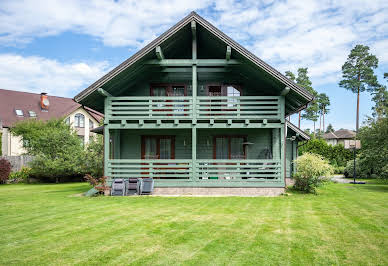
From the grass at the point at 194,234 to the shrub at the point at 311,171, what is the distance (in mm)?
2801

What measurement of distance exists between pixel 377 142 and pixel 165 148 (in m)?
12.9

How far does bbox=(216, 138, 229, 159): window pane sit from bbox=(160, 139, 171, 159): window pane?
257 cm

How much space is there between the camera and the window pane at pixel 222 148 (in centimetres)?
1628

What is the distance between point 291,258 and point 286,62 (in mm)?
47012

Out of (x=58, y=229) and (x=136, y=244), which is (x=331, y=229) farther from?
(x=58, y=229)

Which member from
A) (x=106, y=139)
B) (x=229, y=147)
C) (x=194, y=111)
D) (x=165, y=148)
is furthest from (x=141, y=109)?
(x=229, y=147)

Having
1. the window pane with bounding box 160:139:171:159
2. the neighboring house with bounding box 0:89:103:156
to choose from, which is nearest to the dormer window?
the neighboring house with bounding box 0:89:103:156

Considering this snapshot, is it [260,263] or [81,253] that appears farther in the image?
[81,253]

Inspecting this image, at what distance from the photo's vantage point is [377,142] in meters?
18.6

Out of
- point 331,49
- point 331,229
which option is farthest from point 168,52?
point 331,49

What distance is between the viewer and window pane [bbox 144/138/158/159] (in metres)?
16.3

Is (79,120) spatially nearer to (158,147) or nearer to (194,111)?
(158,147)

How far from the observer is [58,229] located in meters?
6.98

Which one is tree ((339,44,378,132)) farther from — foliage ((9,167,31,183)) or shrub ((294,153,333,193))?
foliage ((9,167,31,183))
